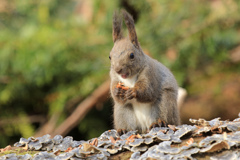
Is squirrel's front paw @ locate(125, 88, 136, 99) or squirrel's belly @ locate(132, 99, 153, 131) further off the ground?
squirrel's front paw @ locate(125, 88, 136, 99)

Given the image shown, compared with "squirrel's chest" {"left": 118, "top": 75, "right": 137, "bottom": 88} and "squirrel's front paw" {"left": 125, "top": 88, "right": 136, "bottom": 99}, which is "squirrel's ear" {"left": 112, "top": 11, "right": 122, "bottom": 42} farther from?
"squirrel's front paw" {"left": 125, "top": 88, "right": 136, "bottom": 99}

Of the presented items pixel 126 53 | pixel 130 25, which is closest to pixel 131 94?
pixel 126 53

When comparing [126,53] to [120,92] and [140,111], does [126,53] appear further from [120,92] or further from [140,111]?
[140,111]

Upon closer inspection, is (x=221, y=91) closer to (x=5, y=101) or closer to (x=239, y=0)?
(x=239, y=0)

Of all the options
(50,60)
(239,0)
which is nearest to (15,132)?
(50,60)

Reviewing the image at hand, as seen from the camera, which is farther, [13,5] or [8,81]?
[13,5]

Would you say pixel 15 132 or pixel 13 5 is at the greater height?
pixel 13 5

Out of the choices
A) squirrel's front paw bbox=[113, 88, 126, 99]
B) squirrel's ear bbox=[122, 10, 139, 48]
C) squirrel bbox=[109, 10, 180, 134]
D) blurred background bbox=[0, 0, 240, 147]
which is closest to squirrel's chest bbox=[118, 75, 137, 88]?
squirrel bbox=[109, 10, 180, 134]
